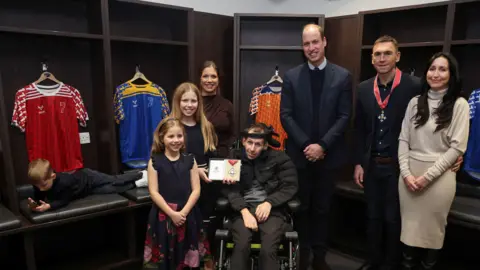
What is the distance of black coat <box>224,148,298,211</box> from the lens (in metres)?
2.41

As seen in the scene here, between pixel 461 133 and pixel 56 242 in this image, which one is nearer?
pixel 461 133

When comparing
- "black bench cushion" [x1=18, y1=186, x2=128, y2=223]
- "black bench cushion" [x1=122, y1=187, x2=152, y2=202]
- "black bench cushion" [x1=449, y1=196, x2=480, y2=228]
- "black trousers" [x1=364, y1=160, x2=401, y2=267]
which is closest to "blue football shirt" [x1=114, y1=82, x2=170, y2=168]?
"black bench cushion" [x1=122, y1=187, x2=152, y2=202]

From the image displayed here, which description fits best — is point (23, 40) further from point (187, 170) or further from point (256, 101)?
point (256, 101)

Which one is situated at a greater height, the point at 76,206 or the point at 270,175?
the point at 270,175

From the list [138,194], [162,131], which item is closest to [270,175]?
[162,131]

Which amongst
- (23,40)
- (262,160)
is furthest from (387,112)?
(23,40)

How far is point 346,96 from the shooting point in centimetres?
251

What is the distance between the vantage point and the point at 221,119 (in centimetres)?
281

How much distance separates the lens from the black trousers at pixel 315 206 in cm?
259

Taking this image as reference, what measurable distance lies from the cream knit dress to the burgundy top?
1.23 meters

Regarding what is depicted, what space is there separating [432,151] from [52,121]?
9.08 ft

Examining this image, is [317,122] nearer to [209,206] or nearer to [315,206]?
[315,206]

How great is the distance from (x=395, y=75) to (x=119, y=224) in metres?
2.50

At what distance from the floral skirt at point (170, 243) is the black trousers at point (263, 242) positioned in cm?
30
